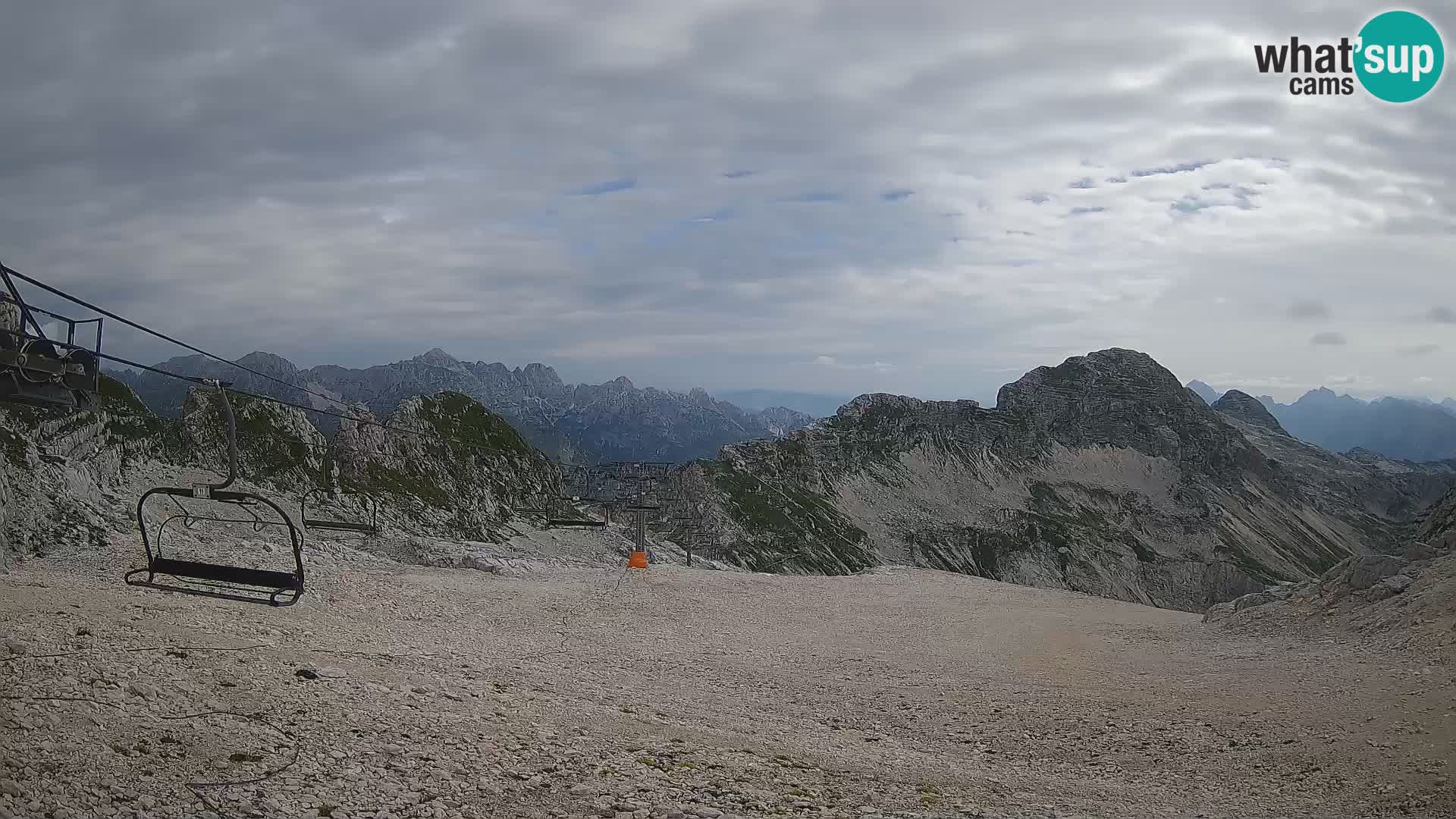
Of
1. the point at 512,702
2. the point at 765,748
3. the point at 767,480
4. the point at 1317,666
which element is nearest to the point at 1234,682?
the point at 1317,666

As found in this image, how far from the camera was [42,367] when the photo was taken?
482 inches

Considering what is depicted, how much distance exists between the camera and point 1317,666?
1834 centimetres

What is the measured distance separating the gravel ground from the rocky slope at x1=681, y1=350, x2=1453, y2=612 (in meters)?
49.8

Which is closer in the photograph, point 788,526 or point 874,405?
point 788,526

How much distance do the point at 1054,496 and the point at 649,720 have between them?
5163 inches

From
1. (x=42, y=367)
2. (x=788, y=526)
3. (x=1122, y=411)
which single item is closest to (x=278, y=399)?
(x=42, y=367)

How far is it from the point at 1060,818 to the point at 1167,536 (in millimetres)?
135642

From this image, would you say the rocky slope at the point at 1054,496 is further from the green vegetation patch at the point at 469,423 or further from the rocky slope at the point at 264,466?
the rocky slope at the point at 264,466

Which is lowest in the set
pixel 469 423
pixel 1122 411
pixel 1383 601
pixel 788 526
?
pixel 788 526

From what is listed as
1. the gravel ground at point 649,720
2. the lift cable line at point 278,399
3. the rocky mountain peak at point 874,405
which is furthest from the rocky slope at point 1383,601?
the rocky mountain peak at point 874,405

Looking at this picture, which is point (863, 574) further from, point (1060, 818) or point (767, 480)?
point (767, 480)

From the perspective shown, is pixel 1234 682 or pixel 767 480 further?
pixel 767 480

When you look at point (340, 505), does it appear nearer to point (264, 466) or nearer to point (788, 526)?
point (264, 466)

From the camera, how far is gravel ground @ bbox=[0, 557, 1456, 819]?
10.0 meters
